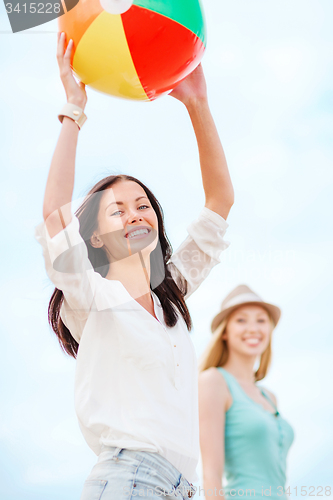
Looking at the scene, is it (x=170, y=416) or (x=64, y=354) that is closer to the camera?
(x=170, y=416)

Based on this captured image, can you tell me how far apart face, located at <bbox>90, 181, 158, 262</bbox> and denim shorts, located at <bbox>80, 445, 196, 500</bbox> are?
0.66 meters

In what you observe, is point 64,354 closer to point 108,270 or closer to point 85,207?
point 108,270

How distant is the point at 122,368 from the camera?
1.40 metres

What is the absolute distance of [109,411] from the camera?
1332mm

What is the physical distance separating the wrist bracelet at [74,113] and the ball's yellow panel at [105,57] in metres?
0.15

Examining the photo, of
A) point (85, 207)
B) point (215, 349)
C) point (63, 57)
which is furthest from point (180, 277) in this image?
point (63, 57)

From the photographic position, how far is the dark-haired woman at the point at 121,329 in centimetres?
129

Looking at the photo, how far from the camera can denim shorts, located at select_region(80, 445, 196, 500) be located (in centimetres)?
123

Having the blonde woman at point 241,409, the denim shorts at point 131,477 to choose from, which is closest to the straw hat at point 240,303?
the blonde woman at point 241,409

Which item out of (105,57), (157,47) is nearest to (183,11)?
(157,47)

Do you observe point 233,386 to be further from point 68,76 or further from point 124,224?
point 68,76

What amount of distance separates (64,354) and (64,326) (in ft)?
0.49
